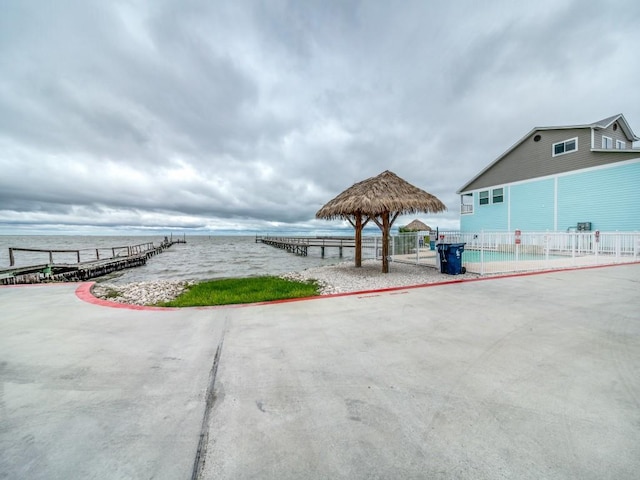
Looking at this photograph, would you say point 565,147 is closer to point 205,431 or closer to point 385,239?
point 385,239

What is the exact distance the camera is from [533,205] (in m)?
20.1

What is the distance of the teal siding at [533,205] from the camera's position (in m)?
19.2

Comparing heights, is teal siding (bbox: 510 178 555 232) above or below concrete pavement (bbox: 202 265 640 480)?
above

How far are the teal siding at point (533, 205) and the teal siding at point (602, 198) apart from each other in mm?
653

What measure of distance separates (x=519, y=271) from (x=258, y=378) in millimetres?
10830

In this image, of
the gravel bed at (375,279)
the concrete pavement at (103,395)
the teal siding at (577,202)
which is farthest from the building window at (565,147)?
the concrete pavement at (103,395)

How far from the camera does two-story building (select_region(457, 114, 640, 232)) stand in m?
15.8

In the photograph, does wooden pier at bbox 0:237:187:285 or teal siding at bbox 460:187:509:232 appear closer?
wooden pier at bbox 0:237:187:285

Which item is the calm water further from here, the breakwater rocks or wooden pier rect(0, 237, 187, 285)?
the breakwater rocks

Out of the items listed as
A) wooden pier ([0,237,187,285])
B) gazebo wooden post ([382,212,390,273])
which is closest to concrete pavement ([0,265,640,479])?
gazebo wooden post ([382,212,390,273])

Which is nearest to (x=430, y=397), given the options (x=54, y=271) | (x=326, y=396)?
(x=326, y=396)

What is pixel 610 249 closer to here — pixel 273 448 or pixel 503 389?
pixel 503 389

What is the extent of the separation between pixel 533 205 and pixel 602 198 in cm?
383

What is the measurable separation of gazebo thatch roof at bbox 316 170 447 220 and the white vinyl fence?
5.35 ft
